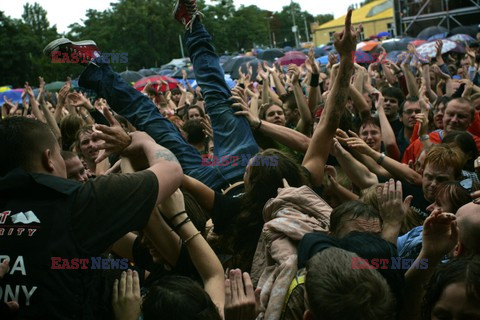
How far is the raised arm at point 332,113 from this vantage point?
384 cm

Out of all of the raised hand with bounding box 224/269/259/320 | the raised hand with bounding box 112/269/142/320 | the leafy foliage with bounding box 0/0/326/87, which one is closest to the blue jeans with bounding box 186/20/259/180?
the raised hand with bounding box 112/269/142/320

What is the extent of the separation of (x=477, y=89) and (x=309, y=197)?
4861mm

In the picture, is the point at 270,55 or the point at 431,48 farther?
the point at 270,55

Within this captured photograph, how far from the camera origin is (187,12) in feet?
17.1

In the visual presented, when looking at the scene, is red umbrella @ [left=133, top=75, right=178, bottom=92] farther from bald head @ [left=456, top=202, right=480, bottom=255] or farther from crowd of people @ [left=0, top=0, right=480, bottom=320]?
bald head @ [left=456, top=202, right=480, bottom=255]

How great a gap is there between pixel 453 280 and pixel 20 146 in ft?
5.84

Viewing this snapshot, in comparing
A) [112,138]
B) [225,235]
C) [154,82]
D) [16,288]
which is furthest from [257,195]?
[154,82]

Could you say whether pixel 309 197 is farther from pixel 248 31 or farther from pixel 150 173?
pixel 248 31

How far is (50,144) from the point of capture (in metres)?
2.61

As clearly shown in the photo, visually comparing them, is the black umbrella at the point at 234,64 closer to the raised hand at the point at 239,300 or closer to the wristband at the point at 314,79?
the wristband at the point at 314,79

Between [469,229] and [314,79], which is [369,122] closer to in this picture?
[314,79]

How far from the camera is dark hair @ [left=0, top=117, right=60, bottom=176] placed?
2.54 meters

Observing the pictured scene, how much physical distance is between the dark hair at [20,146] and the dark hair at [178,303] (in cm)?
74

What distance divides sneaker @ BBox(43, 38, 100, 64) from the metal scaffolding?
90.8ft
